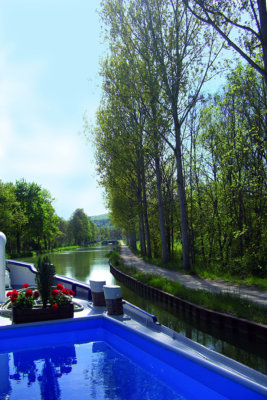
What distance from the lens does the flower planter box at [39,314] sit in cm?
740

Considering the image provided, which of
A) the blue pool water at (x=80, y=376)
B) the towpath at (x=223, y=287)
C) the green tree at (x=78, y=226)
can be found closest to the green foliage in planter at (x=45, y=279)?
the blue pool water at (x=80, y=376)

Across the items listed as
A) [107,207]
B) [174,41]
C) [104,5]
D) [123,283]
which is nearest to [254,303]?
[123,283]

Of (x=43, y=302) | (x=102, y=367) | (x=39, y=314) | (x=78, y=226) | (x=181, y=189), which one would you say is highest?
(x=78, y=226)

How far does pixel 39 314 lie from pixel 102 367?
2.24 meters

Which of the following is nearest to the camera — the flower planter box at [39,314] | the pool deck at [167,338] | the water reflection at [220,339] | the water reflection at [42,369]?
the pool deck at [167,338]

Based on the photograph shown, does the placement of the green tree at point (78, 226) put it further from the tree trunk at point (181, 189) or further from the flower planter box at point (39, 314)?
the flower planter box at point (39, 314)

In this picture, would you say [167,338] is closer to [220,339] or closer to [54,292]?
[220,339]

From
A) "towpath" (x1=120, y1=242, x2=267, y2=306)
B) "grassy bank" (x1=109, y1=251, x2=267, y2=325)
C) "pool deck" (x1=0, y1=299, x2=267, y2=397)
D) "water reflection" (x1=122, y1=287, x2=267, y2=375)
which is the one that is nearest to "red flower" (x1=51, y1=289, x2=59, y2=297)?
"pool deck" (x1=0, y1=299, x2=267, y2=397)

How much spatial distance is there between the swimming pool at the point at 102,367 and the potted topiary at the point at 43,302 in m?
0.23

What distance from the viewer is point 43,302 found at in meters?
7.77

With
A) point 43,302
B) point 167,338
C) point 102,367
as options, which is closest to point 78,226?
point 43,302

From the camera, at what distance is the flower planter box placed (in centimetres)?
740

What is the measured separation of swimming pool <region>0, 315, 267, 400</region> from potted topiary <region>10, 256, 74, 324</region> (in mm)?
230

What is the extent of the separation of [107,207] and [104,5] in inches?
939
